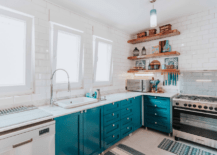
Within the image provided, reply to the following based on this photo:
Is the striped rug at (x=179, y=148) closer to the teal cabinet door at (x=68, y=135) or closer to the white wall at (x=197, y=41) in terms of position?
the white wall at (x=197, y=41)

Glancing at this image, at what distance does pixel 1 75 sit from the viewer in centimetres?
183

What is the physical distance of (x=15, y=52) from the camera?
1955 mm

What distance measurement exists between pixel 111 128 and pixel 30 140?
1464 mm

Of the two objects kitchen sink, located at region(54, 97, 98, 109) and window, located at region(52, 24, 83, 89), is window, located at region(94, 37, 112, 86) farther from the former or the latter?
kitchen sink, located at region(54, 97, 98, 109)

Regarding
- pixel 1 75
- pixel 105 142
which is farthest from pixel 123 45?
pixel 1 75

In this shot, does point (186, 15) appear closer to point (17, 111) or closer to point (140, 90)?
point (140, 90)

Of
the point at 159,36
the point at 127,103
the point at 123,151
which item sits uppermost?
the point at 159,36

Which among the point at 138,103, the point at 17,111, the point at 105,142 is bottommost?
the point at 105,142

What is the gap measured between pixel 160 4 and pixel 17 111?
10.1 feet

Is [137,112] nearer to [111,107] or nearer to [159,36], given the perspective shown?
[111,107]

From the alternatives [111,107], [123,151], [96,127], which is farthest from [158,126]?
[96,127]

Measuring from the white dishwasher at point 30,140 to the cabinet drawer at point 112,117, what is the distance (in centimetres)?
103

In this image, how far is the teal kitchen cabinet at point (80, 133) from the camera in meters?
1.70

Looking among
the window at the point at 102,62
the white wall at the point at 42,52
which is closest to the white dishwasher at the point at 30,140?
the white wall at the point at 42,52
